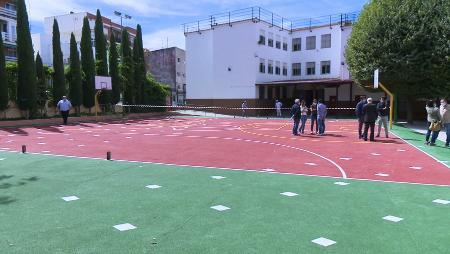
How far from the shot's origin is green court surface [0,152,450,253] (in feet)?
16.5

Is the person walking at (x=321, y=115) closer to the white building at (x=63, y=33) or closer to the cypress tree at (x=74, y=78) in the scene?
the cypress tree at (x=74, y=78)

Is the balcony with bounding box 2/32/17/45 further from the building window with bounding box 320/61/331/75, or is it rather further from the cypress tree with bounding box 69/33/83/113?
the building window with bounding box 320/61/331/75

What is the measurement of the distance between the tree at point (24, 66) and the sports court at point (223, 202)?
15.7 meters

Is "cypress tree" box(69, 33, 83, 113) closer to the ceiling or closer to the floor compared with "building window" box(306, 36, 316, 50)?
closer to the floor

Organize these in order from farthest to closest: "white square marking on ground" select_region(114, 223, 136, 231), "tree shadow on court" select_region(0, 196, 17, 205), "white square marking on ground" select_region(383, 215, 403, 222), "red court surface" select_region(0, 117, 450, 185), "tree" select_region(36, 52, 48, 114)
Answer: "tree" select_region(36, 52, 48, 114) → "red court surface" select_region(0, 117, 450, 185) → "tree shadow on court" select_region(0, 196, 17, 205) → "white square marking on ground" select_region(383, 215, 403, 222) → "white square marking on ground" select_region(114, 223, 136, 231)

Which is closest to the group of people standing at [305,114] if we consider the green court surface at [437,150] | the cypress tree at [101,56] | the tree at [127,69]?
the green court surface at [437,150]

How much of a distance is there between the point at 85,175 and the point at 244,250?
18.5 ft

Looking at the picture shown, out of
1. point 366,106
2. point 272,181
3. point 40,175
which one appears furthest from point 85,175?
point 366,106

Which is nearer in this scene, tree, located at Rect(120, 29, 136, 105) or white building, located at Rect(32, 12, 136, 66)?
tree, located at Rect(120, 29, 136, 105)

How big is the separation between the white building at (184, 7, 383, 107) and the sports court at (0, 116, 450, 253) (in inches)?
1233

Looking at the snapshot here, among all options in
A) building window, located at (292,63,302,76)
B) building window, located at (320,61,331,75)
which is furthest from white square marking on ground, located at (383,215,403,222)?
building window, located at (292,63,302,76)

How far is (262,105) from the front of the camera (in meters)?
45.0

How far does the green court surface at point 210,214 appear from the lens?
16.5 ft

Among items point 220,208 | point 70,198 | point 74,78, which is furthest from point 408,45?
point 74,78
